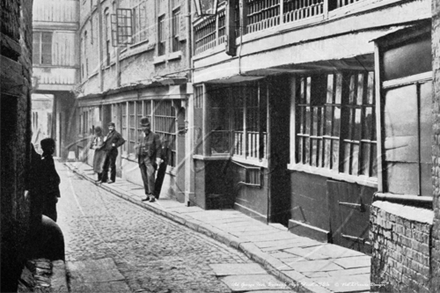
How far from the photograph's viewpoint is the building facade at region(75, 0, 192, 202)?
15297mm

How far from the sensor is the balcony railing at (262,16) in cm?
917

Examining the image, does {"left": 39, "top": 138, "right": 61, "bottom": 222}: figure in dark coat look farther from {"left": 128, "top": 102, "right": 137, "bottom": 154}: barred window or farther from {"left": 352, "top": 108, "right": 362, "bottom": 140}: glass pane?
{"left": 128, "top": 102, "right": 137, "bottom": 154}: barred window

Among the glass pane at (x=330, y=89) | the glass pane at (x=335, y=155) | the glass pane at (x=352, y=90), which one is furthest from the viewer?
the glass pane at (x=330, y=89)

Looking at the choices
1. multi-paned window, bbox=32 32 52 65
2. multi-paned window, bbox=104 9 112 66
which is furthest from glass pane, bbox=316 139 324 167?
multi-paned window, bbox=104 9 112 66

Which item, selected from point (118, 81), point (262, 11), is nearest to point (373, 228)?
point (262, 11)

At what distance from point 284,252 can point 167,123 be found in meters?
7.52

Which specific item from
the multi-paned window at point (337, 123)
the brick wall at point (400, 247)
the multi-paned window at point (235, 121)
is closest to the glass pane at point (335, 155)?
the multi-paned window at point (337, 123)

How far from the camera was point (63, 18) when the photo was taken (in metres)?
14.7

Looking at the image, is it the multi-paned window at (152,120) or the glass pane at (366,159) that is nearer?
the glass pane at (366,159)

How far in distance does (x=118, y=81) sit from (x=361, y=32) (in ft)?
36.4

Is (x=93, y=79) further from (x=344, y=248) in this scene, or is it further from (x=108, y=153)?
(x=344, y=248)

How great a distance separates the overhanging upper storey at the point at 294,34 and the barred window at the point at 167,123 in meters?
1.71

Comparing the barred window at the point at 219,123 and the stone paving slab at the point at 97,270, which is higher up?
the barred window at the point at 219,123

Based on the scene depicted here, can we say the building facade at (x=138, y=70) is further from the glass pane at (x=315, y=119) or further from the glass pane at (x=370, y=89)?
the glass pane at (x=370, y=89)
